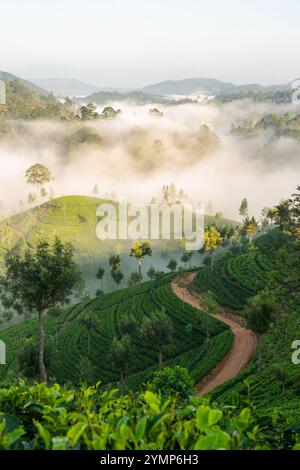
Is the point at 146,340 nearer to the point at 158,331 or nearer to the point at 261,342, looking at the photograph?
the point at 158,331

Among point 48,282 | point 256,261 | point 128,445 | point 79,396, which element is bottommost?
point 256,261

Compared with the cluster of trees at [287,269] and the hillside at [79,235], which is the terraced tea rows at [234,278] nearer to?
the cluster of trees at [287,269]

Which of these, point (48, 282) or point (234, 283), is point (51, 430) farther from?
point (234, 283)

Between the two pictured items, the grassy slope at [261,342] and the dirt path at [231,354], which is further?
the dirt path at [231,354]

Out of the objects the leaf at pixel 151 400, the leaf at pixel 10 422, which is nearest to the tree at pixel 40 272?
the leaf at pixel 10 422

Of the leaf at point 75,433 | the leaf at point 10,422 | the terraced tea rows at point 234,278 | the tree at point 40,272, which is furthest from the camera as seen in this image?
the terraced tea rows at point 234,278
